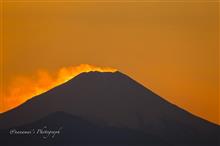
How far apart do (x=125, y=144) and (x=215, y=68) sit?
139 cm

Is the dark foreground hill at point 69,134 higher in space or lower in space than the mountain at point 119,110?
lower

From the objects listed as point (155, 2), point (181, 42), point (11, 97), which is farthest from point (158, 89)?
point (11, 97)

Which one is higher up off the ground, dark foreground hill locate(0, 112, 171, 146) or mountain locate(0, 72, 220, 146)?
mountain locate(0, 72, 220, 146)

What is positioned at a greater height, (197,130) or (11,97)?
(11,97)

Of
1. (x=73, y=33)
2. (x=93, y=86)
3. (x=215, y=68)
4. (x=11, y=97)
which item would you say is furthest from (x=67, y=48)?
(x=215, y=68)

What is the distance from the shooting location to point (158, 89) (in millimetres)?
4918

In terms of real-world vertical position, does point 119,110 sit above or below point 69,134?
above

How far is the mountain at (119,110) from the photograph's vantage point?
4.80 meters

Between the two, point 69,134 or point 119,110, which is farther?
point 119,110

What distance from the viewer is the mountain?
480 cm

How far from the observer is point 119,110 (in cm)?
488

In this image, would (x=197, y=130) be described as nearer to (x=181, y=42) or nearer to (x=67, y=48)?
(x=181, y=42)

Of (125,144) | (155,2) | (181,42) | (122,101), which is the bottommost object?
(125,144)

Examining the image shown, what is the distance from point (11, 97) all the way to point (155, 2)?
2027 mm
